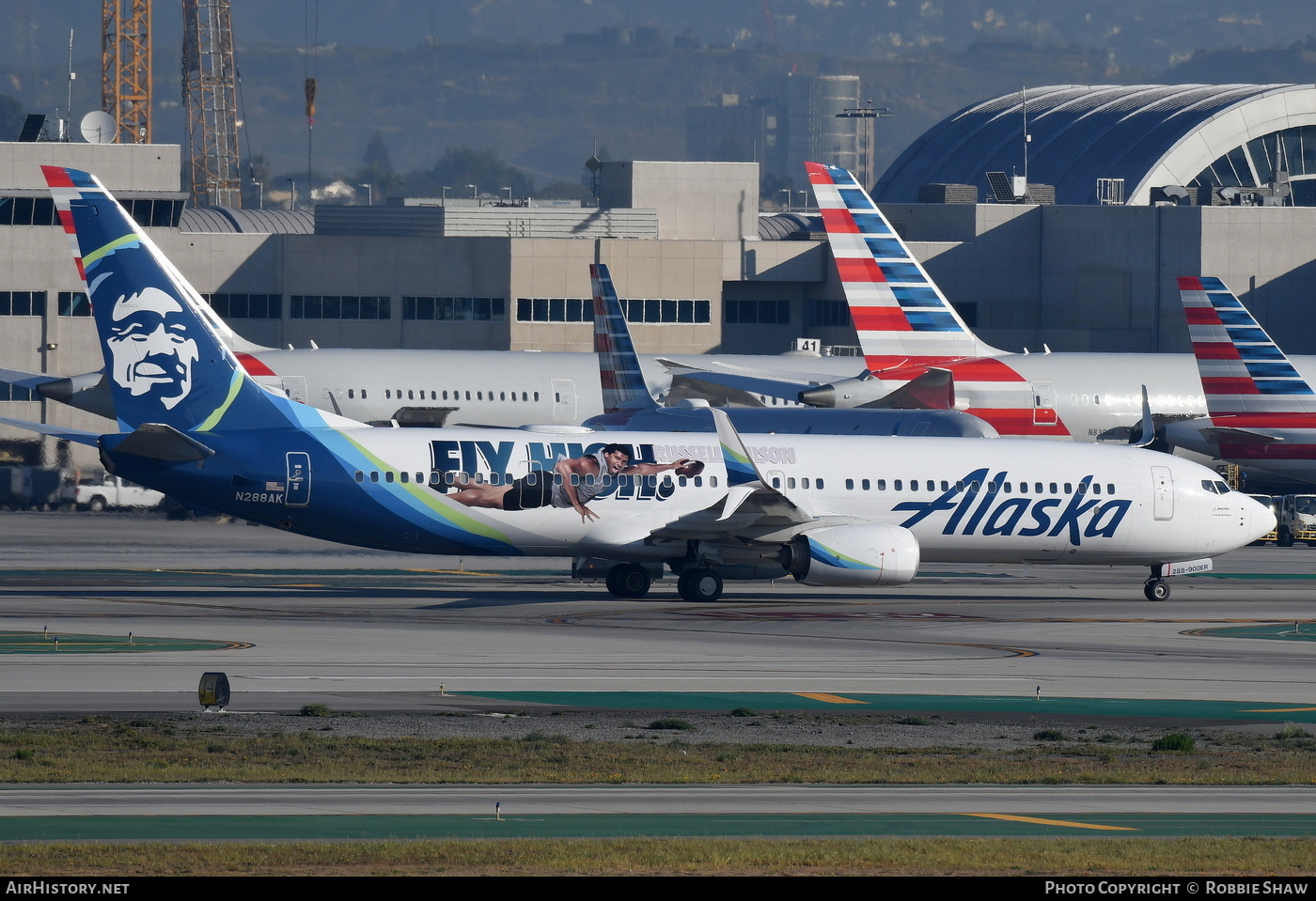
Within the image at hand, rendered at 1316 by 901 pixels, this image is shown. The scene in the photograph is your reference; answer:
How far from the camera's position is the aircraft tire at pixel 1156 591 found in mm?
45250

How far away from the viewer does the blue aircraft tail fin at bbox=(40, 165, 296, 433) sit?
39094 mm

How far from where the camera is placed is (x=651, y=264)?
98.6 metres

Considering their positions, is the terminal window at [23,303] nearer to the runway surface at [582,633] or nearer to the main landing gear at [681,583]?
the runway surface at [582,633]

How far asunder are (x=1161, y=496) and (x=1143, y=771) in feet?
78.8

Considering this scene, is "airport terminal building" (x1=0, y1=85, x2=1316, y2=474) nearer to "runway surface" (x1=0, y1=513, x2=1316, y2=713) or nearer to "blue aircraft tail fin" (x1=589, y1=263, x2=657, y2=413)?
"blue aircraft tail fin" (x1=589, y1=263, x2=657, y2=413)

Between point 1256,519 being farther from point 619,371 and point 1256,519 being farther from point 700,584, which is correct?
point 619,371

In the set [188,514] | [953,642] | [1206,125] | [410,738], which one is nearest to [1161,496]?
[953,642]

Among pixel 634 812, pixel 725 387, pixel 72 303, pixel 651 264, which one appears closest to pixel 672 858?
pixel 634 812

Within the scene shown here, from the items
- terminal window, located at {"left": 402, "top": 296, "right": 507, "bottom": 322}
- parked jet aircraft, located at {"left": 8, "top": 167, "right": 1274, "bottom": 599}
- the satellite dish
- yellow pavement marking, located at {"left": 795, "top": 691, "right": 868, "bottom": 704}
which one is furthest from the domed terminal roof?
yellow pavement marking, located at {"left": 795, "top": 691, "right": 868, "bottom": 704}

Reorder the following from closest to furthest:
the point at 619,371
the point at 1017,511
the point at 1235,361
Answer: the point at 1017,511 → the point at 619,371 → the point at 1235,361

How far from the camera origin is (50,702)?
2598 cm

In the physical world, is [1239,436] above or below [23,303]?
below

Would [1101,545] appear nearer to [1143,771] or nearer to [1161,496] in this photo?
[1161,496]

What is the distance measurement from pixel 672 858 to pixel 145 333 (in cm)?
2628
